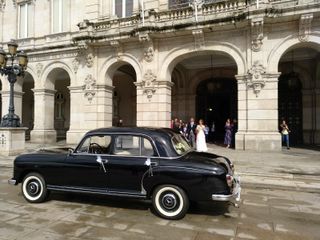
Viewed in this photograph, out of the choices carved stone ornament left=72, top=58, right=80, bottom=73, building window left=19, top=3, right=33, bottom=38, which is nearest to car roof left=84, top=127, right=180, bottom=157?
carved stone ornament left=72, top=58, right=80, bottom=73

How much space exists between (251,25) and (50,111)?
14.6m

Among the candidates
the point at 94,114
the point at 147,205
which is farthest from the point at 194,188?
the point at 94,114

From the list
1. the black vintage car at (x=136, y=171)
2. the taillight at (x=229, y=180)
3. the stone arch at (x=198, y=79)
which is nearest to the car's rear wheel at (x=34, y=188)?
the black vintage car at (x=136, y=171)

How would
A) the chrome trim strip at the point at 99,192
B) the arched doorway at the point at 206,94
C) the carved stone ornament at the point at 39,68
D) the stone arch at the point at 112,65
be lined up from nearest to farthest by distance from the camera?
1. the chrome trim strip at the point at 99,192
2. the stone arch at the point at 112,65
3. the carved stone ornament at the point at 39,68
4. the arched doorway at the point at 206,94

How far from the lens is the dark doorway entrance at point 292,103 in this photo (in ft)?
65.0

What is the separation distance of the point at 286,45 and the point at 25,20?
1820 centimetres

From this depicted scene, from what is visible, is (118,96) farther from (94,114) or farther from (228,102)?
(228,102)

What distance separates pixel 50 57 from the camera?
20.6m

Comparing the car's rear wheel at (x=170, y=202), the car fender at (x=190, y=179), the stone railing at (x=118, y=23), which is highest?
the stone railing at (x=118, y=23)

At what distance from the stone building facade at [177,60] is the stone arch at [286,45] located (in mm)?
46

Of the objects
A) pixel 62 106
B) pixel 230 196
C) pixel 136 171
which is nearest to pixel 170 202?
pixel 136 171

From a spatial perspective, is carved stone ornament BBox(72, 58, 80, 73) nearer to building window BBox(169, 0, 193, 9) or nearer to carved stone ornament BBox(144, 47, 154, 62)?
carved stone ornament BBox(144, 47, 154, 62)

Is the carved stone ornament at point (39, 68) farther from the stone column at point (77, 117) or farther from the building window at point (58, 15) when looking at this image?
the stone column at point (77, 117)

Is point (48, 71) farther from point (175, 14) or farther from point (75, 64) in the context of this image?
point (175, 14)
